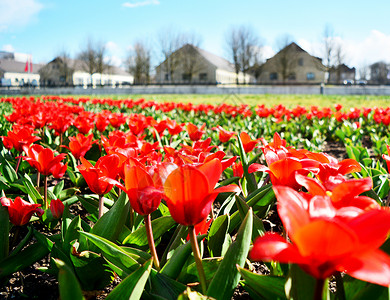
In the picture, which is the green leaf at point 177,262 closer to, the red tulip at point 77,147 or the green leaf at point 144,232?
the green leaf at point 144,232

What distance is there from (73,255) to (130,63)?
73362 mm

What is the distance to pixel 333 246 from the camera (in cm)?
58

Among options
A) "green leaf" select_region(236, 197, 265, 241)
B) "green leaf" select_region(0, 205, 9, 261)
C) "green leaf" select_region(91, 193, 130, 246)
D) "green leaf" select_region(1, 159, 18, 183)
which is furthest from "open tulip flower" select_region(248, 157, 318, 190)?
"green leaf" select_region(1, 159, 18, 183)

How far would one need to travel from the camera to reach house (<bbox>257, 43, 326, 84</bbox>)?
5872 cm

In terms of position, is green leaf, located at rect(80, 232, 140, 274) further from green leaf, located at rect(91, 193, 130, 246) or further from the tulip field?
green leaf, located at rect(91, 193, 130, 246)

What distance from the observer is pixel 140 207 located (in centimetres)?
Answer: 104

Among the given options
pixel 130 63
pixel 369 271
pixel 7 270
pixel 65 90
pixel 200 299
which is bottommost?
pixel 7 270

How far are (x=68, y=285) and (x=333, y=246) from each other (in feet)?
2.00

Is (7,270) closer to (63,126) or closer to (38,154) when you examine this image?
(38,154)

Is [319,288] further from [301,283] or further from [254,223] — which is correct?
[254,223]

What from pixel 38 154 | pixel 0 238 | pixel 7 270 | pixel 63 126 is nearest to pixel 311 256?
pixel 7 270

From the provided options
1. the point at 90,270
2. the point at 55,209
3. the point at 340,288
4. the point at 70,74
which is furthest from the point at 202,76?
the point at 340,288

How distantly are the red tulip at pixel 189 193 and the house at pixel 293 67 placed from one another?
199 feet

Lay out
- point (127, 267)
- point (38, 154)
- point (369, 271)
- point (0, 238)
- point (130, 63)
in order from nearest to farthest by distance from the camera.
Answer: point (369, 271) → point (127, 267) → point (0, 238) → point (38, 154) → point (130, 63)
